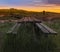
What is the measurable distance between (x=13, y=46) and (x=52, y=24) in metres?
6.16

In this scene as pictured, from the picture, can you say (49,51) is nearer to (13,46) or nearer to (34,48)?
(34,48)

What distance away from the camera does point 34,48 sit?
494cm

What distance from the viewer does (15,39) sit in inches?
202

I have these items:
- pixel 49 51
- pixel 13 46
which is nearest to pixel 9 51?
pixel 13 46

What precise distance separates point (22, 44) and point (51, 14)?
3.58 m

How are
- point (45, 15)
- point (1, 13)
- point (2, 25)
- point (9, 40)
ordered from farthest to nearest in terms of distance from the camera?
point (2, 25) → point (45, 15) → point (1, 13) → point (9, 40)

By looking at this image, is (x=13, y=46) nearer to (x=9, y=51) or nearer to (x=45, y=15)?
(x=9, y=51)

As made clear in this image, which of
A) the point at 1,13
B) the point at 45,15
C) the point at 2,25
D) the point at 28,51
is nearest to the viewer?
the point at 28,51

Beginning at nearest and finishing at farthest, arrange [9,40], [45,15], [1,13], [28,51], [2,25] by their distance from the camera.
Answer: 1. [28,51]
2. [9,40]
3. [1,13]
4. [45,15]
5. [2,25]

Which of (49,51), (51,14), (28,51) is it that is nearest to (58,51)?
(49,51)

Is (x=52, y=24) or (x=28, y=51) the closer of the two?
(x=28, y=51)

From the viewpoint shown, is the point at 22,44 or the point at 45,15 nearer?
the point at 22,44

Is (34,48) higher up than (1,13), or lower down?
lower down

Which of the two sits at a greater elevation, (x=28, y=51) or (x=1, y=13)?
(x=1, y=13)
